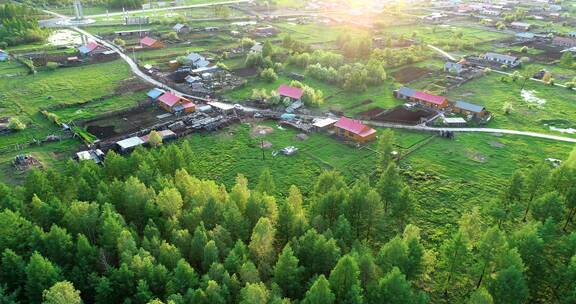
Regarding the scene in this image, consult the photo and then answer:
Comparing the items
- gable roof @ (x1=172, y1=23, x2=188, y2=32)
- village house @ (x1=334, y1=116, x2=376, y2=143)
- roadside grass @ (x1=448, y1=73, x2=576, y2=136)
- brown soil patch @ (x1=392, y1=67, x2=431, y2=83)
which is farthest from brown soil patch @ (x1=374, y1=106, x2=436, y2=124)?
gable roof @ (x1=172, y1=23, x2=188, y2=32)

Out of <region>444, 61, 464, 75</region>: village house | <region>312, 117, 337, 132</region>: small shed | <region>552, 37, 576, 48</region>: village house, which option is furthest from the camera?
<region>552, 37, 576, 48</region>: village house

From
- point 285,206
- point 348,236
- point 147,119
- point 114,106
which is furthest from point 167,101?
point 348,236

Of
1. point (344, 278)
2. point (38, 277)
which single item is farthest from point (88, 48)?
point (344, 278)

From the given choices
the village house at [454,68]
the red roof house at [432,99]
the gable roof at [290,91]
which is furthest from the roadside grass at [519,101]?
the gable roof at [290,91]

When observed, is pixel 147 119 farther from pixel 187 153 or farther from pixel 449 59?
pixel 449 59

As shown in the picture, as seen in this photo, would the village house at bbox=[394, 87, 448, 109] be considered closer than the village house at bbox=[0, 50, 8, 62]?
Yes

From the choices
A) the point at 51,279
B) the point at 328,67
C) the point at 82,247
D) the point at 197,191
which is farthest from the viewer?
the point at 328,67

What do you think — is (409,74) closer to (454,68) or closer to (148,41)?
(454,68)

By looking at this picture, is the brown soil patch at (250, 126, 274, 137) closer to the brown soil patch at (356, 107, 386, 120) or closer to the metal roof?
the brown soil patch at (356, 107, 386, 120)
